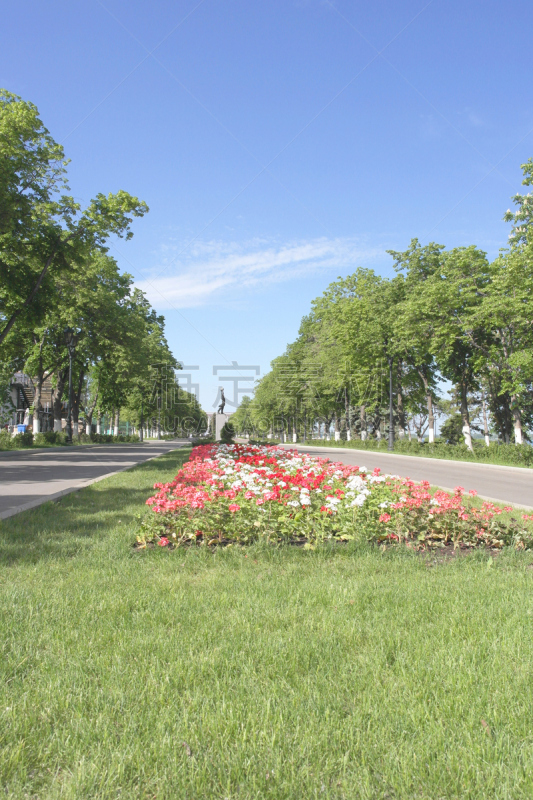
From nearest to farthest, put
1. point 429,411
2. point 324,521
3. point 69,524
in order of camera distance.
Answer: point 324,521, point 69,524, point 429,411

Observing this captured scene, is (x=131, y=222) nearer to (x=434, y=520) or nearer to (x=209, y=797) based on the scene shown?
(x=434, y=520)

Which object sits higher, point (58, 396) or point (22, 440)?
point (58, 396)

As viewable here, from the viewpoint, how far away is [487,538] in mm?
6211

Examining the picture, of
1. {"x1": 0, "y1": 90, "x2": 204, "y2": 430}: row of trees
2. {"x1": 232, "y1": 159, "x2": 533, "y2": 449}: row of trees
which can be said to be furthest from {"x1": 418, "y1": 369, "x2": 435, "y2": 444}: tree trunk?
{"x1": 0, "y1": 90, "x2": 204, "y2": 430}: row of trees

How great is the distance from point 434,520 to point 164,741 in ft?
15.5

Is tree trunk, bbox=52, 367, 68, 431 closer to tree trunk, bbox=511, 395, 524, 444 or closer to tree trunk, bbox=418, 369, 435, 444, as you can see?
tree trunk, bbox=418, 369, 435, 444

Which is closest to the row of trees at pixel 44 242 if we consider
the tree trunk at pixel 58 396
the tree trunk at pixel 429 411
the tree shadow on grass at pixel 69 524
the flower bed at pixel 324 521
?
the tree trunk at pixel 58 396

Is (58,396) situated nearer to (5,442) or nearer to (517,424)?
(5,442)

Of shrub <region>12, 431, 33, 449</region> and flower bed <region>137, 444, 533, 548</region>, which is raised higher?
shrub <region>12, 431, 33, 449</region>

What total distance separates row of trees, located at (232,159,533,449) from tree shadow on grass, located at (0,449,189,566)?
22.3 m

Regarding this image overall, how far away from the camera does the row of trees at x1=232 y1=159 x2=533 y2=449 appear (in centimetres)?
2856

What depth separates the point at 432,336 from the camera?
33781 mm

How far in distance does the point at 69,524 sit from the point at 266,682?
545 cm

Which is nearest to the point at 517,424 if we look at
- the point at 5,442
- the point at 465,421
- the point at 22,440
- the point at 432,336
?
the point at 465,421
